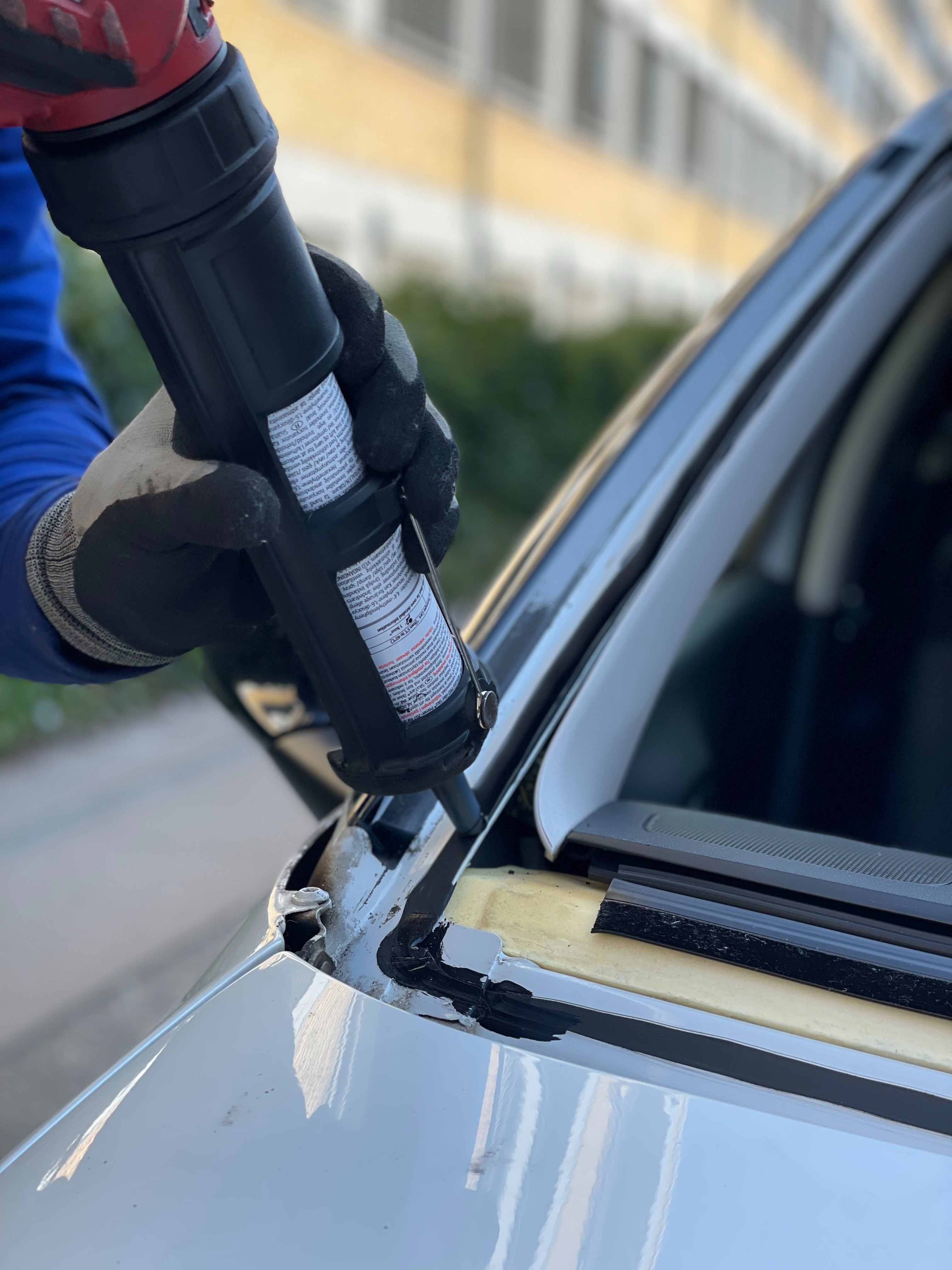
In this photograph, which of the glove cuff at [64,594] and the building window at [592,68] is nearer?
the glove cuff at [64,594]

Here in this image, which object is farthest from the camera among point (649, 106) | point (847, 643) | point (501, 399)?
point (649, 106)

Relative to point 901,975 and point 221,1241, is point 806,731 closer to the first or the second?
point 901,975

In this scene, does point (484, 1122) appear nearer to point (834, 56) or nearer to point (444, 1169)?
point (444, 1169)

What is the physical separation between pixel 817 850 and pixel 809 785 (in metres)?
0.81

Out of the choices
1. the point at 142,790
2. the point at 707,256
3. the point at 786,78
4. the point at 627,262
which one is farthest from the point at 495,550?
the point at 786,78

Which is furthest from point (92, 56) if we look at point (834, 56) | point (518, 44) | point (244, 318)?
point (834, 56)

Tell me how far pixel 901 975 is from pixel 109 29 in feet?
3.02

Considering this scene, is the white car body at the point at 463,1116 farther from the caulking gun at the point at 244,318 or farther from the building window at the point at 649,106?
the building window at the point at 649,106

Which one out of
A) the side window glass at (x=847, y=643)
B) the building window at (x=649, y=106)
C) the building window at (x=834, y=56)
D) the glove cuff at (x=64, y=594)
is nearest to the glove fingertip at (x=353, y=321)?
the glove cuff at (x=64, y=594)

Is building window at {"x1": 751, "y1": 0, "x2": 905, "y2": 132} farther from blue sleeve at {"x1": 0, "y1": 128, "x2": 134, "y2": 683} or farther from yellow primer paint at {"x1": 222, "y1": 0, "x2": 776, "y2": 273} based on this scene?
blue sleeve at {"x1": 0, "y1": 128, "x2": 134, "y2": 683}

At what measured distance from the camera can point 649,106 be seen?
18.3 metres

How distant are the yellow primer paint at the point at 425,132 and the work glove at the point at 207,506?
5720 millimetres

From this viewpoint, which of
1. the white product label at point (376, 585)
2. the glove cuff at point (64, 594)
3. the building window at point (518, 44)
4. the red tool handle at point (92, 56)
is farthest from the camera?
the building window at point (518, 44)

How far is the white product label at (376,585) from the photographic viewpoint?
0.92 metres
